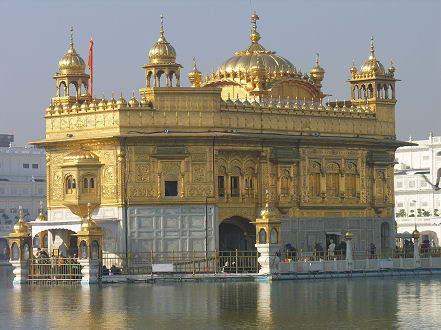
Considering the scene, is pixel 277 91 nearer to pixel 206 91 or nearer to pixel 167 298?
pixel 206 91

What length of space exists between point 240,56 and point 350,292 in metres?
20.5

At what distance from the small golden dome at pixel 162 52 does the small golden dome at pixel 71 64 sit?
6067 millimetres

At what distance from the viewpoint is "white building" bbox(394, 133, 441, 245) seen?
128m

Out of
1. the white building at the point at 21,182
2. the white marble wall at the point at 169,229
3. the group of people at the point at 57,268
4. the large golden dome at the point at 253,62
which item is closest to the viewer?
the group of people at the point at 57,268

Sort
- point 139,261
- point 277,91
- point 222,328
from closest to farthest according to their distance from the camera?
point 222,328
point 139,261
point 277,91

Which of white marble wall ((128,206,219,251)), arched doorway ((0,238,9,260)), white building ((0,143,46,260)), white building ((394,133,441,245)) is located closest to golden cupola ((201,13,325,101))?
white marble wall ((128,206,219,251))

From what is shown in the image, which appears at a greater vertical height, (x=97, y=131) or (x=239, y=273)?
(x=97, y=131)

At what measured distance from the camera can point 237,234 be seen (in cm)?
5762

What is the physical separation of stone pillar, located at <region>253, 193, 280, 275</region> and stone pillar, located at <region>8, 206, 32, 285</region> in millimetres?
→ 9549

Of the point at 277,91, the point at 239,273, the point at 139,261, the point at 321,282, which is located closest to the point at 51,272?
the point at 139,261

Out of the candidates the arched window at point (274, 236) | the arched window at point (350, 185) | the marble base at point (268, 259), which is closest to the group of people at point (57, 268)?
the marble base at point (268, 259)

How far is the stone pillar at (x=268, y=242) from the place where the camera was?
49469 millimetres

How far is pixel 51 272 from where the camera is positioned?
50.9m

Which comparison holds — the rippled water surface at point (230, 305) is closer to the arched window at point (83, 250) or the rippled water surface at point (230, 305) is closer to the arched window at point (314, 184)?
the arched window at point (83, 250)
